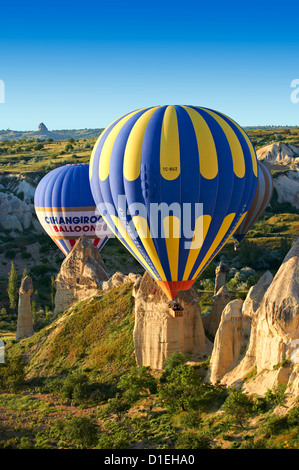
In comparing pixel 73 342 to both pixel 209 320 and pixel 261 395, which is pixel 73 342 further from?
pixel 261 395

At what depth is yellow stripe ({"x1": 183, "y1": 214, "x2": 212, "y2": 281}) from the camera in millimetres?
29400

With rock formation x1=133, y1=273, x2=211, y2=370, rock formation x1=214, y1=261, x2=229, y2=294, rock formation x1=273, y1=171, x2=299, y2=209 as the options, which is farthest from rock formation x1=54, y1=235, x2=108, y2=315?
rock formation x1=273, y1=171, x2=299, y2=209

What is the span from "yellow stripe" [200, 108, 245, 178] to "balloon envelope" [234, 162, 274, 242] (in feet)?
78.1

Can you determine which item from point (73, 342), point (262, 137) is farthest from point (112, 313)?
point (262, 137)

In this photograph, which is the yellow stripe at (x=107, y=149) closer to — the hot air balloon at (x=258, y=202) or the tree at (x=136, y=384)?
the tree at (x=136, y=384)

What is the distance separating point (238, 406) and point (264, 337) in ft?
10.1

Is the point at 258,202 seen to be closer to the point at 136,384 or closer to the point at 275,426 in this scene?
the point at 136,384

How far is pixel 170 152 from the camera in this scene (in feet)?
94.8

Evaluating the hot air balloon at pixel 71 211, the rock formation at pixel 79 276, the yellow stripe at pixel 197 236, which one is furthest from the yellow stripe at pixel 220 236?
the hot air balloon at pixel 71 211

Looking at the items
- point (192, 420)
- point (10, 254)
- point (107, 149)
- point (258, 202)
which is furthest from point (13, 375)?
point (10, 254)

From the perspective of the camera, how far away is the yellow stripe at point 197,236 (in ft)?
96.5

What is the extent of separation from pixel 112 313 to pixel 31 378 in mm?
6006

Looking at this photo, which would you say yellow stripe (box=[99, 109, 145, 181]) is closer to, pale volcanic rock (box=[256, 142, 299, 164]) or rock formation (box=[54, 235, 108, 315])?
rock formation (box=[54, 235, 108, 315])

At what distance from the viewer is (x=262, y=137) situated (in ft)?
501
